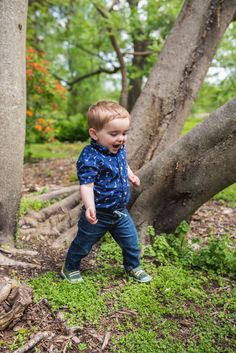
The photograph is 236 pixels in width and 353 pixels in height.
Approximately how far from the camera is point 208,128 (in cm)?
336

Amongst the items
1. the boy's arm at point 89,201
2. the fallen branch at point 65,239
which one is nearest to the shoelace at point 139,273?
the boy's arm at point 89,201

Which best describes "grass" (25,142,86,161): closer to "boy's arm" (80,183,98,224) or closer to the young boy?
the young boy

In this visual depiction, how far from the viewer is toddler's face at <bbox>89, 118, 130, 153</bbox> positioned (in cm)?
290

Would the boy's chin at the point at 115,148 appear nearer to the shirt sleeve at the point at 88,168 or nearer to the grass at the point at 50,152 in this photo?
the shirt sleeve at the point at 88,168

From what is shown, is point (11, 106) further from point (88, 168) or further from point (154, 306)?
point (154, 306)

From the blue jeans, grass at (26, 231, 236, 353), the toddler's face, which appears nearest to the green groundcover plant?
grass at (26, 231, 236, 353)

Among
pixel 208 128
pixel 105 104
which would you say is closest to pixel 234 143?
pixel 208 128

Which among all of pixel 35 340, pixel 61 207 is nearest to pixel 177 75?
pixel 61 207

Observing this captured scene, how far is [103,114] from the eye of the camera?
2.87m

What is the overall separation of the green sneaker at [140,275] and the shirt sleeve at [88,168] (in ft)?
3.15

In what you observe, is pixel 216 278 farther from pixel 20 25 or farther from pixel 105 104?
pixel 20 25

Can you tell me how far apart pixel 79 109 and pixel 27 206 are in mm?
22052

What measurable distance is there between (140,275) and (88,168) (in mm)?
1079

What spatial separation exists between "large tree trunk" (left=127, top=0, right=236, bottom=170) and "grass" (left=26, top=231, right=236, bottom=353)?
5.64 ft
